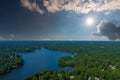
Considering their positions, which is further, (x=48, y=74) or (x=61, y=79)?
(x=48, y=74)

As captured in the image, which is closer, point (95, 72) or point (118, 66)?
point (95, 72)

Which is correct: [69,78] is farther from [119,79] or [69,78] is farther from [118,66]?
[118,66]

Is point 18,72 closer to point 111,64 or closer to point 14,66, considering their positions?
point 14,66

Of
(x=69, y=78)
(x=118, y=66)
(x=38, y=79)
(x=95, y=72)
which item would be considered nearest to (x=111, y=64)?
(x=118, y=66)

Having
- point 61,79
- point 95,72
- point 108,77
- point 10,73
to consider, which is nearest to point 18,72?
point 10,73

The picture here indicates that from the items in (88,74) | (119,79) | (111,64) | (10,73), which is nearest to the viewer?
(119,79)

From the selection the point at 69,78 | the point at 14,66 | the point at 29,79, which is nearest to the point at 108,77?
the point at 69,78

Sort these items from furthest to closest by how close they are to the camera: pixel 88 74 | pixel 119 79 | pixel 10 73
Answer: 1. pixel 10 73
2. pixel 88 74
3. pixel 119 79
